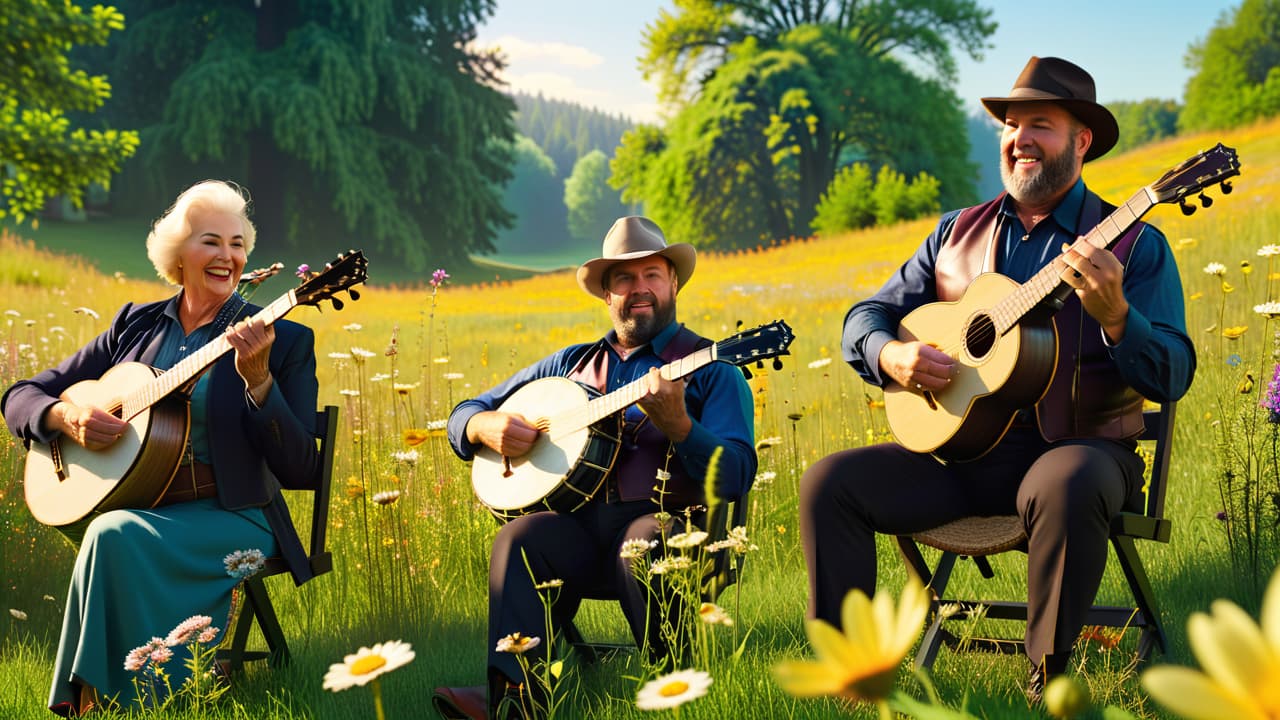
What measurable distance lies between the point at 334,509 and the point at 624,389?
7.70ft

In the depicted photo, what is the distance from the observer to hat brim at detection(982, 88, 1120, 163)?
3.30 metres

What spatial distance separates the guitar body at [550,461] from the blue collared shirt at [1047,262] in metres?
0.79

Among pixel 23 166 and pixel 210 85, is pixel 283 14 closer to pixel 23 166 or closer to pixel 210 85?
pixel 210 85

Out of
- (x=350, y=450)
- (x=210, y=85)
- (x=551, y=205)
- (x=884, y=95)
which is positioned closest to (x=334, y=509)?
(x=350, y=450)

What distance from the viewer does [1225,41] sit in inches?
1714

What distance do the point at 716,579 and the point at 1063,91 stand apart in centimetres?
173

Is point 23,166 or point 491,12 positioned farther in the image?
point 491,12

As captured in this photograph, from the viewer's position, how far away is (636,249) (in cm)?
371

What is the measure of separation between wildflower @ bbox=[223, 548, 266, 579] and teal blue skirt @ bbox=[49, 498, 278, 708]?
0.13 metres

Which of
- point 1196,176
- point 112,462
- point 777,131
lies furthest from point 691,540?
point 777,131

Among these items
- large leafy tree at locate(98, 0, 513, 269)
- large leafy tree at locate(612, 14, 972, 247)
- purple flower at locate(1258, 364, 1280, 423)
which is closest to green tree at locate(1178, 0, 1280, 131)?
large leafy tree at locate(612, 14, 972, 247)

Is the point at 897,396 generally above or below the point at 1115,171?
below

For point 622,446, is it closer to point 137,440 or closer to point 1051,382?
point 1051,382

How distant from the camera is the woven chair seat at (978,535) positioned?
311 cm
